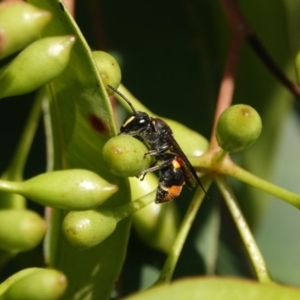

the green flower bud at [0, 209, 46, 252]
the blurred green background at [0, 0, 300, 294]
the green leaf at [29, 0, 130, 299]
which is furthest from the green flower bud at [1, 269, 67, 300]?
the blurred green background at [0, 0, 300, 294]

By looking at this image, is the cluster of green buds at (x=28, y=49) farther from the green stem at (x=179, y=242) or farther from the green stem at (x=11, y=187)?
the green stem at (x=179, y=242)

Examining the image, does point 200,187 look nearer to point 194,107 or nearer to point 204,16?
point 194,107

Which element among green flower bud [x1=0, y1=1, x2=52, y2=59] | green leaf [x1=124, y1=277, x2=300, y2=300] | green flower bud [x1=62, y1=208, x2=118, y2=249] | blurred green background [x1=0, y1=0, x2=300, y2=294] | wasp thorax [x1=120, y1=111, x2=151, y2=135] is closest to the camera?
green leaf [x1=124, y1=277, x2=300, y2=300]

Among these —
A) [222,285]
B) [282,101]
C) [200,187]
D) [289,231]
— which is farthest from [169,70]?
[222,285]

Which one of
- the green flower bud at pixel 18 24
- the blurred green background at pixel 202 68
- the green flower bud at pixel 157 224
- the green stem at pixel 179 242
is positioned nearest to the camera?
the green flower bud at pixel 18 24

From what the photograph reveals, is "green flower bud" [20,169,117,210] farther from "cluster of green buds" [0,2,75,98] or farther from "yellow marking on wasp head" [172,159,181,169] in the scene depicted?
"yellow marking on wasp head" [172,159,181,169]

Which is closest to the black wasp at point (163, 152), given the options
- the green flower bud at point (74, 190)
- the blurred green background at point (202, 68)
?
the green flower bud at point (74, 190)

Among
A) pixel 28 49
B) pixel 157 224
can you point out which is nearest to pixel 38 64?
pixel 28 49
